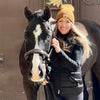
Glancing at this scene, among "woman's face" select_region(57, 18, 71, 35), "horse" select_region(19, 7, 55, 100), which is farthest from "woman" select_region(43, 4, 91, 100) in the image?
"horse" select_region(19, 7, 55, 100)

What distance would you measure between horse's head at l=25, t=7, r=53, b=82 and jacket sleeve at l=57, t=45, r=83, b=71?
128mm

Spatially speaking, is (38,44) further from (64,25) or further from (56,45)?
(64,25)

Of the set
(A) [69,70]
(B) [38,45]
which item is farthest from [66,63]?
(B) [38,45]

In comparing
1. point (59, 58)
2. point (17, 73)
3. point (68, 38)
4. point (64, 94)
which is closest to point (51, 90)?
point (64, 94)

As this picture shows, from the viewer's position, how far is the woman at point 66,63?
6.67ft

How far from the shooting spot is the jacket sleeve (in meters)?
1.94

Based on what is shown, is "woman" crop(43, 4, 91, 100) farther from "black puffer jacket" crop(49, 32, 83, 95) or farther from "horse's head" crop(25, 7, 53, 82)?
"horse's head" crop(25, 7, 53, 82)

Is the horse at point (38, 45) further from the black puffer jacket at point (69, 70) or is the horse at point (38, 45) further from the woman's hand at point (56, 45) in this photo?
the black puffer jacket at point (69, 70)

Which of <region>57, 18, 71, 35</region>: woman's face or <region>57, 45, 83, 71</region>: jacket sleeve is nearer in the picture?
<region>57, 45, 83, 71</region>: jacket sleeve

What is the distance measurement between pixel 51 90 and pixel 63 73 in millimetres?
285

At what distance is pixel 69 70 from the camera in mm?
2041

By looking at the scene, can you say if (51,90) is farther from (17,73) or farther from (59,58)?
(17,73)

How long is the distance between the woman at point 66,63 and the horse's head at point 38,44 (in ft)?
0.49

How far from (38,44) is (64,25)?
332 millimetres
